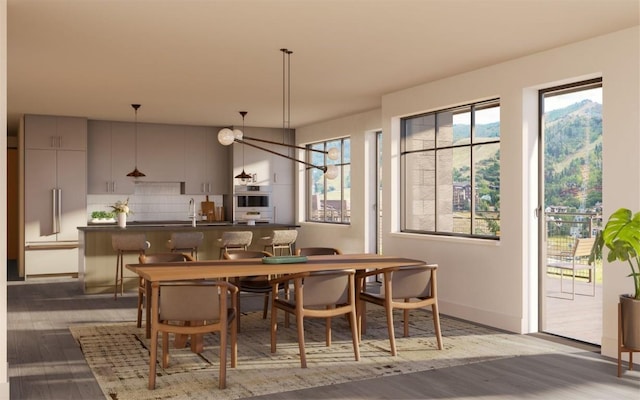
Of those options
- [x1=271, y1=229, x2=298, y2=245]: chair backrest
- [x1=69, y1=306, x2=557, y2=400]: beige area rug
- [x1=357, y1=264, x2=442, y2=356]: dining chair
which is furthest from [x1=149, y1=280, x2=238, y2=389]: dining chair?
[x1=271, y1=229, x2=298, y2=245]: chair backrest

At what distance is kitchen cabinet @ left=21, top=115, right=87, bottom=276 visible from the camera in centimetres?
1012

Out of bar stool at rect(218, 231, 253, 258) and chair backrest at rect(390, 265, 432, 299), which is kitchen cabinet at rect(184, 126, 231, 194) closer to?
bar stool at rect(218, 231, 253, 258)

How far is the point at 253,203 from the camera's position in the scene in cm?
1172

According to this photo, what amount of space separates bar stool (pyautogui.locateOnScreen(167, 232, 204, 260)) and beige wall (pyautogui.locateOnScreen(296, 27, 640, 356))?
8.43 feet

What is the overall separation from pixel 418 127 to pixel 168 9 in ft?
13.5

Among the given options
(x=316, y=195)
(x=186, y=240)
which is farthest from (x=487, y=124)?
(x=316, y=195)

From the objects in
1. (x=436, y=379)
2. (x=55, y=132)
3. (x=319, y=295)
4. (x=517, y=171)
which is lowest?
(x=436, y=379)

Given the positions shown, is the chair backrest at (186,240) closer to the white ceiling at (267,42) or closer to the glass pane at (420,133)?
the white ceiling at (267,42)

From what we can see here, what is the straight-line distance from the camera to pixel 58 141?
34.0 feet

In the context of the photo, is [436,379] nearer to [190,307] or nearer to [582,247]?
[190,307]

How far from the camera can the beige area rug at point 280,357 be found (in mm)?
4355

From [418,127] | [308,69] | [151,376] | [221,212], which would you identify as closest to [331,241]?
[221,212]

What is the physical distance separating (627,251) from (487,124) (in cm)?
253

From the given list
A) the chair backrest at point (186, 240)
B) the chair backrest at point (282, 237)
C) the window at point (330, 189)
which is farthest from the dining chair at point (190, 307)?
the window at point (330, 189)
